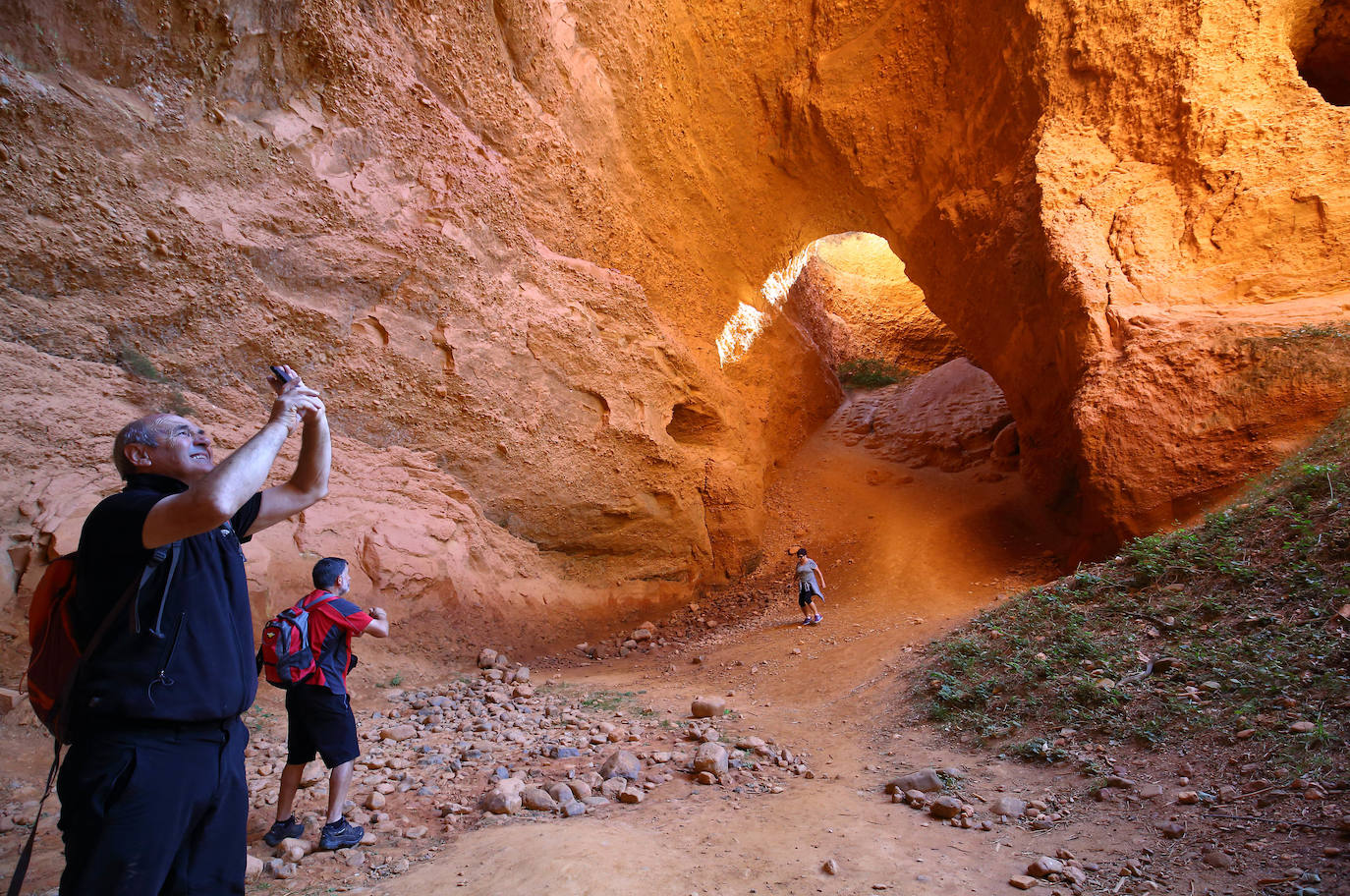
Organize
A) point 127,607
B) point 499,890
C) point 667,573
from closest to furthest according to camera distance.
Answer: point 127,607 → point 499,890 → point 667,573

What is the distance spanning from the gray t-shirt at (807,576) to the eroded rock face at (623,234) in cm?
158

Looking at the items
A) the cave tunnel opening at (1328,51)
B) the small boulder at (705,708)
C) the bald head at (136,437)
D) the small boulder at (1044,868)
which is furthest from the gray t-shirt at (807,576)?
the cave tunnel opening at (1328,51)

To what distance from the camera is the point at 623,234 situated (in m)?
9.06

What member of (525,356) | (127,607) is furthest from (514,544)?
(127,607)

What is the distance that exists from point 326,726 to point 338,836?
47 cm

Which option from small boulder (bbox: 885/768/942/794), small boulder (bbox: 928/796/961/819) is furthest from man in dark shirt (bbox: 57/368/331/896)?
small boulder (bbox: 885/768/942/794)

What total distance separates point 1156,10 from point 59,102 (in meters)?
11.2

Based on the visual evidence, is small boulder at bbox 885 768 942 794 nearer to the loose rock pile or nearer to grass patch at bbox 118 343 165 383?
the loose rock pile

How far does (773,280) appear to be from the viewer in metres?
12.7

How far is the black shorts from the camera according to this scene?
3172 millimetres

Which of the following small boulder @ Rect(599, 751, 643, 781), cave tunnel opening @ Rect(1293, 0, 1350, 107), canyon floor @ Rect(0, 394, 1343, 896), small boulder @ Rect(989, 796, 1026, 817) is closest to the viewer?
canyon floor @ Rect(0, 394, 1343, 896)

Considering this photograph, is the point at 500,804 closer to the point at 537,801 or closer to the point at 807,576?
the point at 537,801

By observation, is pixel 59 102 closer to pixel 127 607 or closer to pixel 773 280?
pixel 127 607

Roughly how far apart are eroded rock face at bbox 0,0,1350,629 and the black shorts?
2.68 metres
